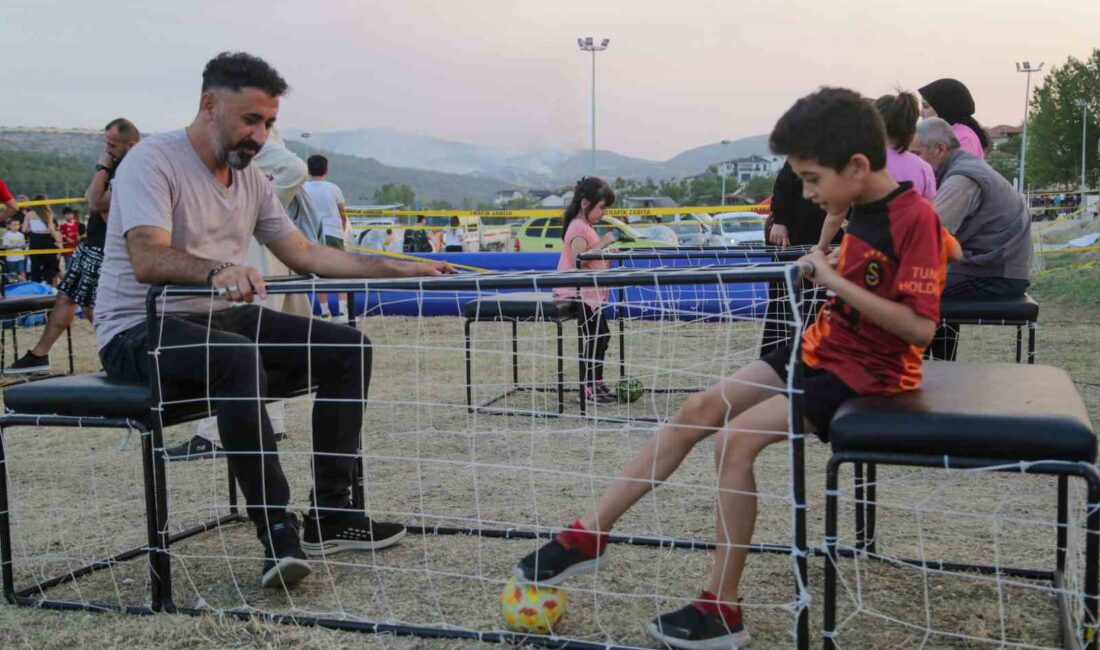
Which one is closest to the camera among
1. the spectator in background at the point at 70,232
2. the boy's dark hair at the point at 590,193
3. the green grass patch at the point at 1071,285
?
the boy's dark hair at the point at 590,193

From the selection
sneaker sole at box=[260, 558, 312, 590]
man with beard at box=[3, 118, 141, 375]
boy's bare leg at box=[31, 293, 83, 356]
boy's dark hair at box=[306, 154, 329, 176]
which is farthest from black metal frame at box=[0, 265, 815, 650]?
boy's dark hair at box=[306, 154, 329, 176]

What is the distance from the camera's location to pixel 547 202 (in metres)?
76.6

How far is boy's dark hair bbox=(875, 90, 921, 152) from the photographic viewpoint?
4.14 metres

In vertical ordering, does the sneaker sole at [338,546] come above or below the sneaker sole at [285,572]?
below

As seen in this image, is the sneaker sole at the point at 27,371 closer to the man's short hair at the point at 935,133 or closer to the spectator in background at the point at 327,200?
the spectator in background at the point at 327,200

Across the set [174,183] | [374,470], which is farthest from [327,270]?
[374,470]

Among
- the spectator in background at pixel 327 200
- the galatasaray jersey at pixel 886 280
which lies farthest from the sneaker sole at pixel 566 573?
the spectator in background at pixel 327 200

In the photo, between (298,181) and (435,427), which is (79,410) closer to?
(298,181)

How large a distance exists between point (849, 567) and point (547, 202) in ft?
244

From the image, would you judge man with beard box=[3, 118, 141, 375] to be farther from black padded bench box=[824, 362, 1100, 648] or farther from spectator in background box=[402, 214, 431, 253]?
spectator in background box=[402, 214, 431, 253]

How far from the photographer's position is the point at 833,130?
2.17 m

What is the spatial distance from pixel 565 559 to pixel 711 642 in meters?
0.40

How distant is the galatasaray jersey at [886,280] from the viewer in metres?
2.11

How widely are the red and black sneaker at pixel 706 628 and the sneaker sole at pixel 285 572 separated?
1.02 m
